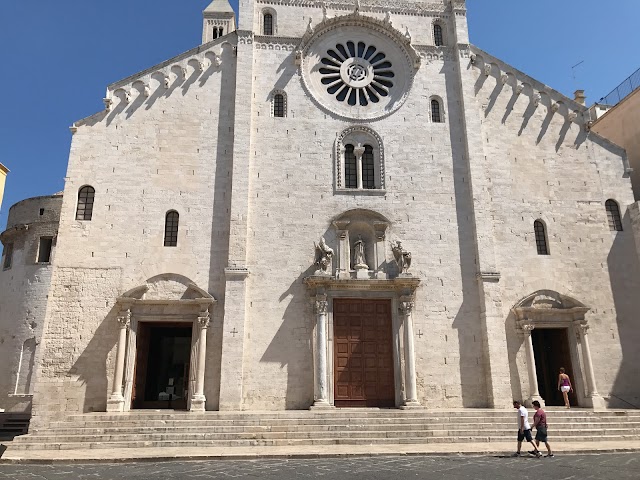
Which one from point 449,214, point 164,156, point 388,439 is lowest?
point 388,439

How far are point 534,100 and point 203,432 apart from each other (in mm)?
17210

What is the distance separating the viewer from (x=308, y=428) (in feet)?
46.6

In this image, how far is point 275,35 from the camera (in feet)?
67.5


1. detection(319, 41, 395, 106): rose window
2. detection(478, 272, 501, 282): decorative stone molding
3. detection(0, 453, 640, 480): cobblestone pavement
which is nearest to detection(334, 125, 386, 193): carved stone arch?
detection(319, 41, 395, 106): rose window

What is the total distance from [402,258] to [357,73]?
8.09m

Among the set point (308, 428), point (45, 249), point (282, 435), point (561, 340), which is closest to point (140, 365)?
point (282, 435)

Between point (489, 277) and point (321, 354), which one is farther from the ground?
point (489, 277)

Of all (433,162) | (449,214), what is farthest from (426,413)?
(433,162)

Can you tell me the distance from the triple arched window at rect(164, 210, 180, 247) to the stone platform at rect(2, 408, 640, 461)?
565cm

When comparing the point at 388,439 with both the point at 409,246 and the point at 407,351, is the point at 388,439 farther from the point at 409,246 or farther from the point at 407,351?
the point at 409,246

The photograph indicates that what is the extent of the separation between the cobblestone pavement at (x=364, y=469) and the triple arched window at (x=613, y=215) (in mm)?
10568

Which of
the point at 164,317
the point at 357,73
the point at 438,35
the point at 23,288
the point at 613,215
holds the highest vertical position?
the point at 438,35

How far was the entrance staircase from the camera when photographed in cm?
1337

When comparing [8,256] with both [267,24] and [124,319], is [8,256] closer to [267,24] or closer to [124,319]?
[124,319]
